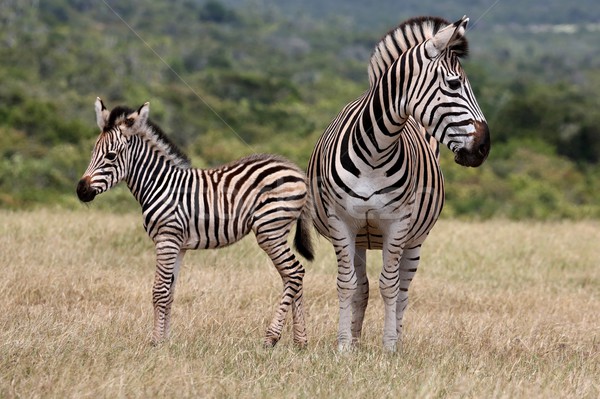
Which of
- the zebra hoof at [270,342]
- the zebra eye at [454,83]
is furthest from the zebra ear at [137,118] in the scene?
the zebra eye at [454,83]

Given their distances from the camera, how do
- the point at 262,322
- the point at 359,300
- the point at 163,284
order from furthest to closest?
the point at 262,322 → the point at 359,300 → the point at 163,284

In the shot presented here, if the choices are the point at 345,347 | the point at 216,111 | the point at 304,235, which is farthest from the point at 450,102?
the point at 216,111

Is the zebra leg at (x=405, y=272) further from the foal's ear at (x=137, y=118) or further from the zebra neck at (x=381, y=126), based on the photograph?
the foal's ear at (x=137, y=118)

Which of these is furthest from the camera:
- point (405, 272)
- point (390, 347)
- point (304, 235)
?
point (405, 272)

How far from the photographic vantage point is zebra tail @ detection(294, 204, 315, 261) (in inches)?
282

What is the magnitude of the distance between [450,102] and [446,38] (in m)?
0.40

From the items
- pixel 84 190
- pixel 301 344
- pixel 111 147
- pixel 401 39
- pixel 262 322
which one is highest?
pixel 401 39

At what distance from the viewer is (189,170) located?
7.01 metres

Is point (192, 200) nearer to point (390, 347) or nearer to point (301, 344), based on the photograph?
point (301, 344)

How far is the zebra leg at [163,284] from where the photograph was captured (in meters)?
6.66

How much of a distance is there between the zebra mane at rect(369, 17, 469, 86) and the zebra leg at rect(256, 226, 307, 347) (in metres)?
1.33

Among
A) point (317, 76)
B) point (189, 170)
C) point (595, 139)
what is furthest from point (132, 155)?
point (317, 76)

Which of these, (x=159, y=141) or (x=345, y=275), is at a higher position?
(x=159, y=141)

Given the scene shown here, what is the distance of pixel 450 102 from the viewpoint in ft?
19.6
